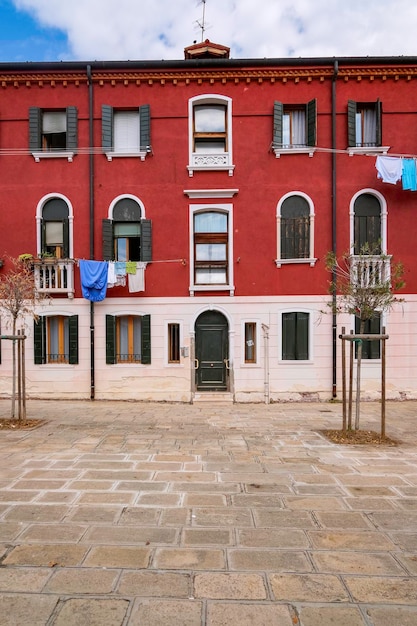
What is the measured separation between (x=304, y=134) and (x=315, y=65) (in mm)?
1993

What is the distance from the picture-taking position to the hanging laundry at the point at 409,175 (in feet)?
39.9

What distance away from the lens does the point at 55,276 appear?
12.6 metres

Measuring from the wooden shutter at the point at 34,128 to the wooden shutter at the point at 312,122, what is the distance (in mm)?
8438

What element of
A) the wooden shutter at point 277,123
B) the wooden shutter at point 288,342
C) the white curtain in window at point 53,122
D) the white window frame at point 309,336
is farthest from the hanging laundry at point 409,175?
the white curtain in window at point 53,122

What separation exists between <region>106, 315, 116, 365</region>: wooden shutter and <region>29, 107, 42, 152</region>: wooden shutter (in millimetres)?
5869

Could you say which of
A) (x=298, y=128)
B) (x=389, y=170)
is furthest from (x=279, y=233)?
(x=389, y=170)

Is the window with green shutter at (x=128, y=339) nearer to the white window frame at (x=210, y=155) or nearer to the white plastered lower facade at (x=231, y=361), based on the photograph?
the white plastered lower facade at (x=231, y=361)

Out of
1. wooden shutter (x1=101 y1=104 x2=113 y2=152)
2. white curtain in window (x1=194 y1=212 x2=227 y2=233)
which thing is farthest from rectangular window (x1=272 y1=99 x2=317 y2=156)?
wooden shutter (x1=101 y1=104 x2=113 y2=152)

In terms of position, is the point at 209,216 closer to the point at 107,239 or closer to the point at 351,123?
the point at 107,239

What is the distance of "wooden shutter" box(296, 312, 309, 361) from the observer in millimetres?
12586

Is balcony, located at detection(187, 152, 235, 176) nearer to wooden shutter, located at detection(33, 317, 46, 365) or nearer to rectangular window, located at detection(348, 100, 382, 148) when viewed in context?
rectangular window, located at detection(348, 100, 382, 148)

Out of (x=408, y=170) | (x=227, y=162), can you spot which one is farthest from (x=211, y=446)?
(x=408, y=170)

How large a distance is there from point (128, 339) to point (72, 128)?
22.5 feet

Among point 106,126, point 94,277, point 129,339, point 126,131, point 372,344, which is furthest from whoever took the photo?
point 126,131
